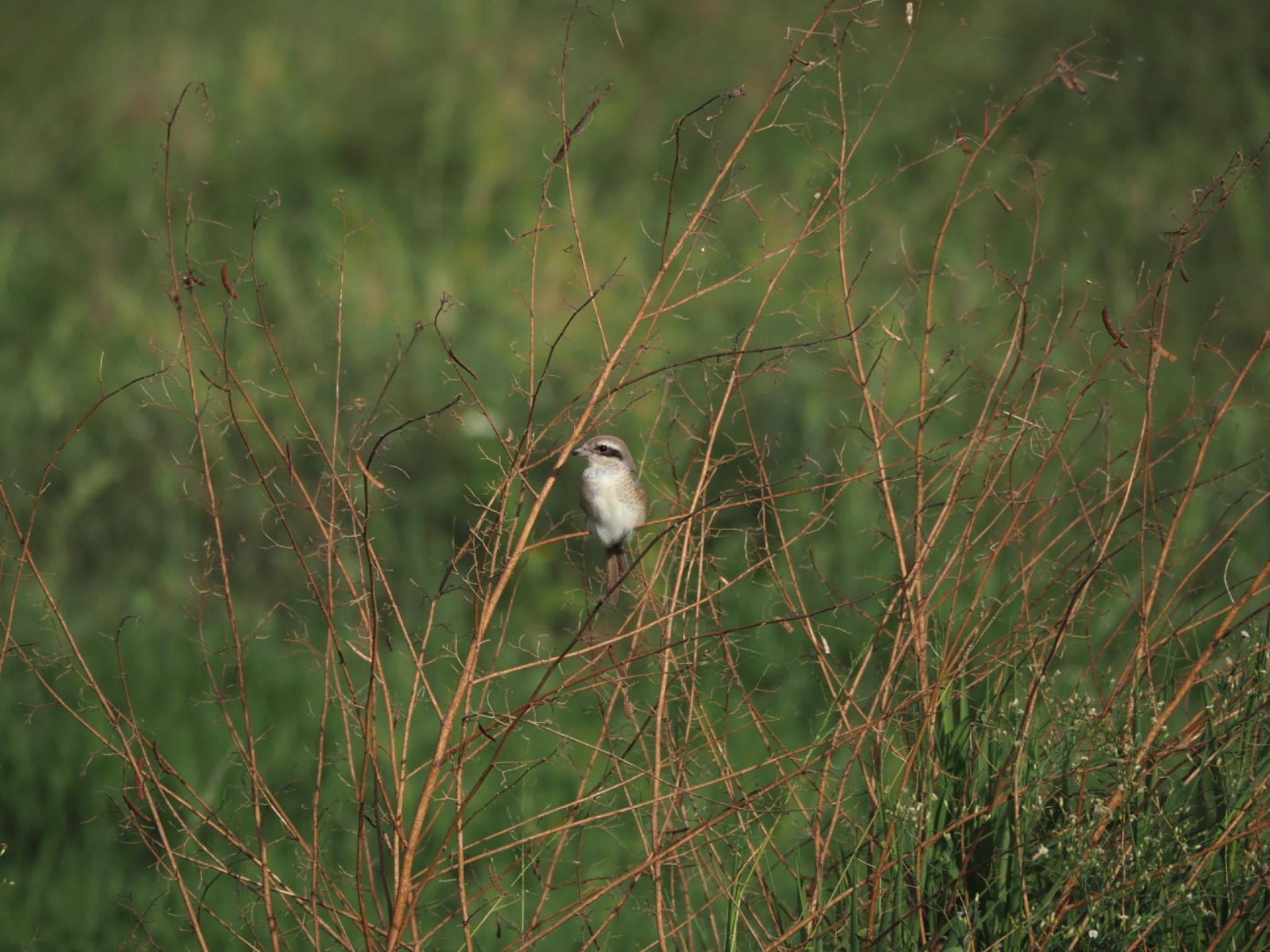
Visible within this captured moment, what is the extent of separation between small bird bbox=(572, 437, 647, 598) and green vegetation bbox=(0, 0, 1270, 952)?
18 cm

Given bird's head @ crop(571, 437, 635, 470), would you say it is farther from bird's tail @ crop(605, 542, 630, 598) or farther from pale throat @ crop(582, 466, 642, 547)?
bird's tail @ crop(605, 542, 630, 598)

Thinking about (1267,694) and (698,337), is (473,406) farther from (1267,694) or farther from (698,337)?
(1267,694)

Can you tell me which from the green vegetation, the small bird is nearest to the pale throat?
the small bird

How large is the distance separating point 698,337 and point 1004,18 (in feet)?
18.4

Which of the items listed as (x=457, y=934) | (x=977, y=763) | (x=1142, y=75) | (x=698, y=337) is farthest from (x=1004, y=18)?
(x=977, y=763)

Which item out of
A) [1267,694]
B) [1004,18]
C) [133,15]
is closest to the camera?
[1267,694]

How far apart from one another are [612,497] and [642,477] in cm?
116

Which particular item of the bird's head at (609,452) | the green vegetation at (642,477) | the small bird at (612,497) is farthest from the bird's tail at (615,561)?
the bird's head at (609,452)

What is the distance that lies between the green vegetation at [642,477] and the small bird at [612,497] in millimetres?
181

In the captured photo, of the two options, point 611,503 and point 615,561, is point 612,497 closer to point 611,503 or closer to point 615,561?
point 611,503

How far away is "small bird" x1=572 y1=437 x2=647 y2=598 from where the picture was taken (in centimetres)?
446

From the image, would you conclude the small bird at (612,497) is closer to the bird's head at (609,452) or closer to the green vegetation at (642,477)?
the bird's head at (609,452)

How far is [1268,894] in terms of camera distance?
2615 millimetres


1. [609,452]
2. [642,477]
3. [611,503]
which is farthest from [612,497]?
[642,477]
